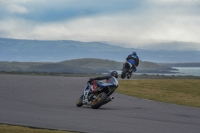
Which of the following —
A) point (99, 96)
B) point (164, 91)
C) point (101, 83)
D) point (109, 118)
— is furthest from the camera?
point (164, 91)

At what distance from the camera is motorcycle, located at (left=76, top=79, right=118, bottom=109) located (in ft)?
68.4

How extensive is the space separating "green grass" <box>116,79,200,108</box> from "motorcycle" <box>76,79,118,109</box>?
6069 mm

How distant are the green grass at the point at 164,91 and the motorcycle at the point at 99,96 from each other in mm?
6069

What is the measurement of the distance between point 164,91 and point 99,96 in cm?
1300

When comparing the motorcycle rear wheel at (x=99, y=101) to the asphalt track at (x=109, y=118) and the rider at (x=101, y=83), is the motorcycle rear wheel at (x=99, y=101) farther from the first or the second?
the rider at (x=101, y=83)

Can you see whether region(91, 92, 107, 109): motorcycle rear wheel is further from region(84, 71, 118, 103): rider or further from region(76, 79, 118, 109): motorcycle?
region(84, 71, 118, 103): rider

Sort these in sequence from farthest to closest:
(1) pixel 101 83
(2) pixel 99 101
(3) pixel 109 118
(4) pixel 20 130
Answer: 1. (1) pixel 101 83
2. (2) pixel 99 101
3. (3) pixel 109 118
4. (4) pixel 20 130

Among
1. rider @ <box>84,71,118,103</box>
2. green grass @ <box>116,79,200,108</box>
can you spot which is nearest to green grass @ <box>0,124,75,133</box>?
rider @ <box>84,71,118,103</box>

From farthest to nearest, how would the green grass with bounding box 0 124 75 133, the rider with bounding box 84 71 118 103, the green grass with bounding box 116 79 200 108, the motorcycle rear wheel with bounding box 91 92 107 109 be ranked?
the green grass with bounding box 116 79 200 108, the rider with bounding box 84 71 118 103, the motorcycle rear wheel with bounding box 91 92 107 109, the green grass with bounding box 0 124 75 133

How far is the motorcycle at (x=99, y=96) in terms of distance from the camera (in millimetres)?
20859

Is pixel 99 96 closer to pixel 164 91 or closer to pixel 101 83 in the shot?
pixel 101 83

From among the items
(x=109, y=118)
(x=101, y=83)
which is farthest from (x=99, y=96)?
(x=109, y=118)

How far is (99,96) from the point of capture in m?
21.1

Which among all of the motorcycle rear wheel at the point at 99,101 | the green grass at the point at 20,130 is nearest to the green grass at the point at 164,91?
the motorcycle rear wheel at the point at 99,101
